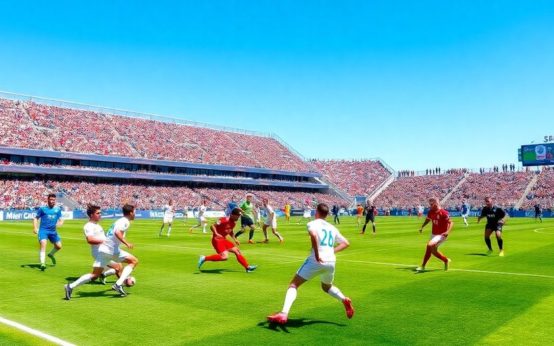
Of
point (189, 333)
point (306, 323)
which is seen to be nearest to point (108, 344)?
point (189, 333)

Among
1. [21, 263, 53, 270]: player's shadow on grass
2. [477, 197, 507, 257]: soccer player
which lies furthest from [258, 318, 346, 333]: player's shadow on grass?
[477, 197, 507, 257]: soccer player

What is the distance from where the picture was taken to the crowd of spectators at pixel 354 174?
98.6 metres

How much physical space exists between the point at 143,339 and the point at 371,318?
3.97 metres

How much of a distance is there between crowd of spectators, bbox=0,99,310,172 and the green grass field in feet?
174

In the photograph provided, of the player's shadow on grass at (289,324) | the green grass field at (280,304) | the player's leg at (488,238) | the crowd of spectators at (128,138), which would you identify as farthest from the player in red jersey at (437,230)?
the crowd of spectators at (128,138)

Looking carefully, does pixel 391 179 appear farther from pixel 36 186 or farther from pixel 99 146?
pixel 36 186

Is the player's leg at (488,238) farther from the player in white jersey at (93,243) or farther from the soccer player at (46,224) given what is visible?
the soccer player at (46,224)

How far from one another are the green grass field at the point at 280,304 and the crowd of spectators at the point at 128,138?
53.0 m

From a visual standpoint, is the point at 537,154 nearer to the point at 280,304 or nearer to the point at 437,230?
the point at 437,230

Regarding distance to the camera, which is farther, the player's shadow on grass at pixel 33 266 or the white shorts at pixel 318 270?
the player's shadow on grass at pixel 33 266

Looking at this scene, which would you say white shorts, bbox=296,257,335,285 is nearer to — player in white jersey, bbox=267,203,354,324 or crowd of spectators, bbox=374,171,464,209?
player in white jersey, bbox=267,203,354,324

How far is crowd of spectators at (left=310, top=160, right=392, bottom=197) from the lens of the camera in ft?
323

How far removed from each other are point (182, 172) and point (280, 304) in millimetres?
71041

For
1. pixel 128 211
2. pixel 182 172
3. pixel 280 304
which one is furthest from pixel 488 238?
pixel 182 172
